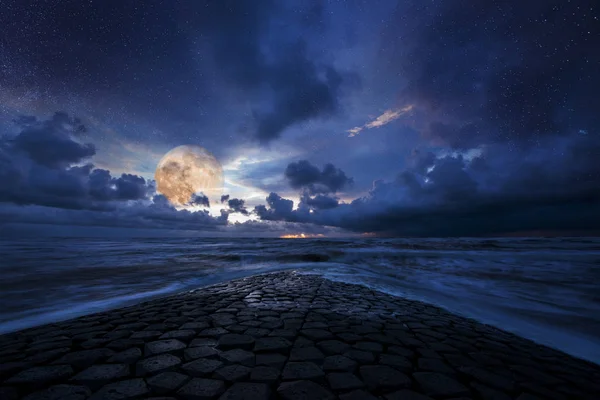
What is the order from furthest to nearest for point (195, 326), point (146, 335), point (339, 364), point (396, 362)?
1. point (195, 326)
2. point (146, 335)
3. point (396, 362)
4. point (339, 364)

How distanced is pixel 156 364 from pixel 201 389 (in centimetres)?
68

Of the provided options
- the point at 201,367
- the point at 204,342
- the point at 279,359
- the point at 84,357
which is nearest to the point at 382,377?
the point at 279,359

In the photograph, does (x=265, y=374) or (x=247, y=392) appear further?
(x=265, y=374)

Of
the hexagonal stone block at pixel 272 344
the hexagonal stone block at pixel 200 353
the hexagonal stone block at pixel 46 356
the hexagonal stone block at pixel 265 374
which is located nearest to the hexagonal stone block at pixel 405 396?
the hexagonal stone block at pixel 265 374

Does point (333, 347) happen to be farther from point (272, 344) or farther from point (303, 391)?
point (303, 391)

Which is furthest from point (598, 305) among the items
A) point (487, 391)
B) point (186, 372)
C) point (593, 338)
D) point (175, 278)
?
point (175, 278)

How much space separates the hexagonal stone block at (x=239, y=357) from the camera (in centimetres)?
241

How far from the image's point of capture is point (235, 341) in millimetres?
2879

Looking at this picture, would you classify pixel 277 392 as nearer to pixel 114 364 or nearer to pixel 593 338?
pixel 114 364

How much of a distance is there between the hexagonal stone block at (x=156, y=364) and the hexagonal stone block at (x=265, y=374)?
2.43 feet

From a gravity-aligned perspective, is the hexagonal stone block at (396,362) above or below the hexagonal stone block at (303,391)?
below

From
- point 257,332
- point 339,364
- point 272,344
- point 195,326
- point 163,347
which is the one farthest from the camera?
point 195,326

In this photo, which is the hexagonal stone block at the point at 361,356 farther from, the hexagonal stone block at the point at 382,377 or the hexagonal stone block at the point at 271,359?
the hexagonal stone block at the point at 271,359

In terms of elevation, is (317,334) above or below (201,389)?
below
